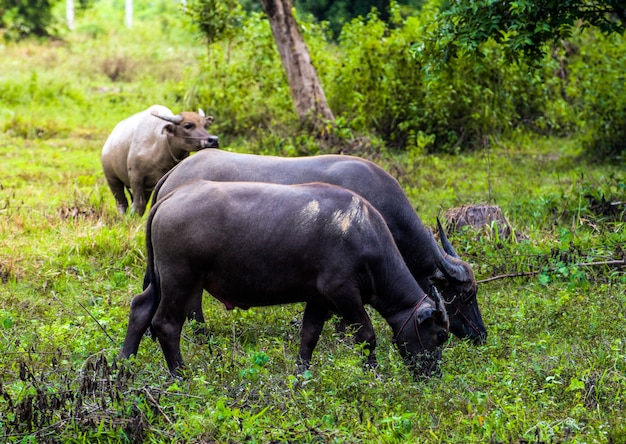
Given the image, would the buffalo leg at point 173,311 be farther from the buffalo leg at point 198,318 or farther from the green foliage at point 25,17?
the green foliage at point 25,17

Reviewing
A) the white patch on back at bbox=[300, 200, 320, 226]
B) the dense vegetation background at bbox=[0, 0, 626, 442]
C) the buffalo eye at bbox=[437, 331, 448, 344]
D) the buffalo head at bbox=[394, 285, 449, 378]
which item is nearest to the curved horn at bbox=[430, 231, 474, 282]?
the dense vegetation background at bbox=[0, 0, 626, 442]

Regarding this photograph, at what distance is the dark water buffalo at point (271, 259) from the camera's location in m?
5.49

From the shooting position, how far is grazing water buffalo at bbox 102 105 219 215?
9.02 meters

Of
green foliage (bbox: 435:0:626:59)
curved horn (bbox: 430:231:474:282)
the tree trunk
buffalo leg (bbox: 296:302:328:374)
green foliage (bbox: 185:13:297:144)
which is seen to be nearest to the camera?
buffalo leg (bbox: 296:302:328:374)

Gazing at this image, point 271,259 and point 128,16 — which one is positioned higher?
point 271,259

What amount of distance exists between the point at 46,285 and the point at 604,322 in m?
4.85

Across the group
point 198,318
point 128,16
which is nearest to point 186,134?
point 198,318

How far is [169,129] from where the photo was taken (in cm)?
898

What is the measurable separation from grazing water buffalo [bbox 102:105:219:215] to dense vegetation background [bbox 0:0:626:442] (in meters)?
0.48

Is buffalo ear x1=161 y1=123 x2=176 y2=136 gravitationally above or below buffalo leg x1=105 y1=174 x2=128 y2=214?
above

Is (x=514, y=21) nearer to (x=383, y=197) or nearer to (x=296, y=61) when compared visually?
(x=383, y=197)

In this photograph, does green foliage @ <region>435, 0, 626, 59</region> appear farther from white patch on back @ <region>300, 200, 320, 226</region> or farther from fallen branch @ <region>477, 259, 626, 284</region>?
white patch on back @ <region>300, 200, 320, 226</region>

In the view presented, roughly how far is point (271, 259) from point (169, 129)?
3861mm

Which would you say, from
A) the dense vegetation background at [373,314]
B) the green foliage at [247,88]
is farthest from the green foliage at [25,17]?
the green foliage at [247,88]
